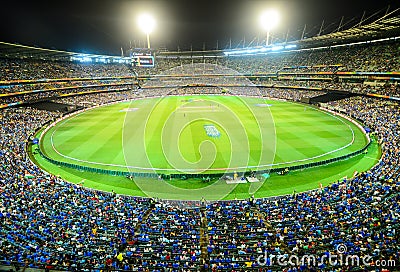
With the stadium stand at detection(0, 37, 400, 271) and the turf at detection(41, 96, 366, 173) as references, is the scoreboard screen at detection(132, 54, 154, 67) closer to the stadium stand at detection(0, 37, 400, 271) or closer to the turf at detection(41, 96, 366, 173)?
the turf at detection(41, 96, 366, 173)

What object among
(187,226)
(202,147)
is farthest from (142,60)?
(187,226)

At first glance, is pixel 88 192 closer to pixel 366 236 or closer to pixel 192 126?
pixel 366 236

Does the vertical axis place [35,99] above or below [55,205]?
above

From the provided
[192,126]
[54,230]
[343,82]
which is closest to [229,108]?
[192,126]

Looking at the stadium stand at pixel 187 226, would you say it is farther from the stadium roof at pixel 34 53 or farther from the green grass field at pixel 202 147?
the stadium roof at pixel 34 53

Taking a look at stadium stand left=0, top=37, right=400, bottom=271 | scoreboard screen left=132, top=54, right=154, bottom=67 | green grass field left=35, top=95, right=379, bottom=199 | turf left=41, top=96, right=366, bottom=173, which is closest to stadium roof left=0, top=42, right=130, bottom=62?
scoreboard screen left=132, top=54, right=154, bottom=67

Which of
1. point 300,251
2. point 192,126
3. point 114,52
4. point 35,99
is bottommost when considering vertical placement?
point 300,251

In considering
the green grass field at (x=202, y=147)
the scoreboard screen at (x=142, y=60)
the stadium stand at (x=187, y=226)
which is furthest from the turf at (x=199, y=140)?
the scoreboard screen at (x=142, y=60)
